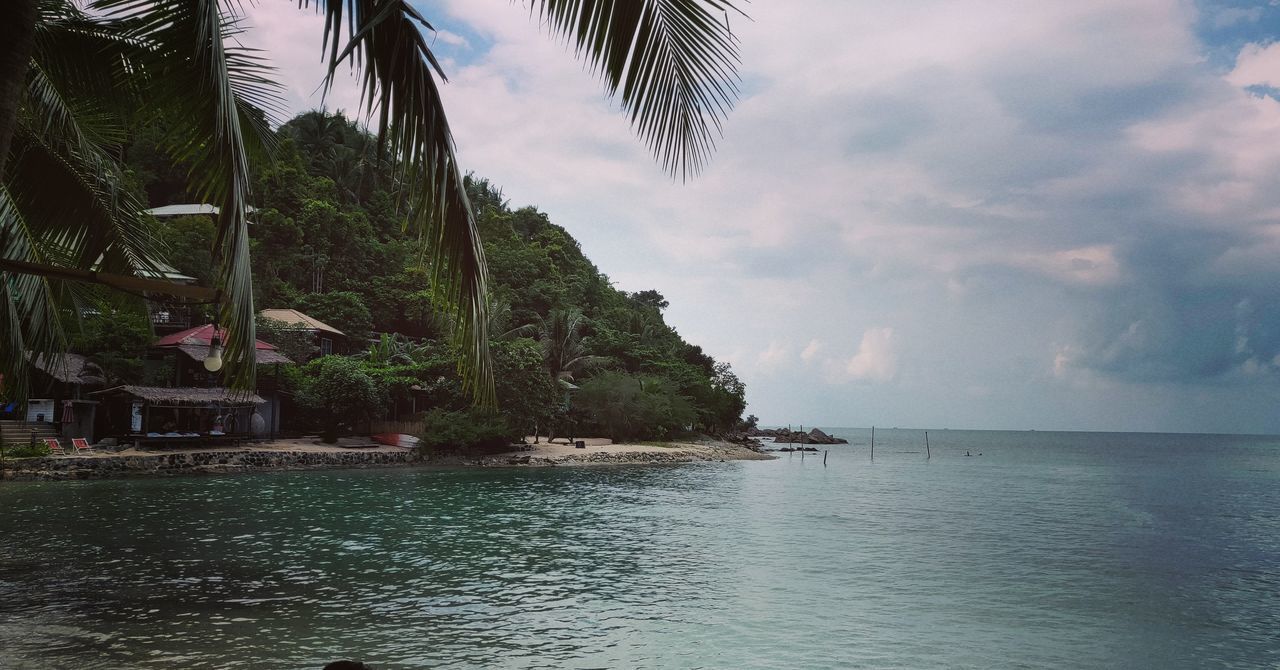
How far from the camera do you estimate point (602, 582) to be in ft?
42.6

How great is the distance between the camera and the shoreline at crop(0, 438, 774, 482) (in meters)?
24.7

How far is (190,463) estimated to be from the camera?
1105 inches

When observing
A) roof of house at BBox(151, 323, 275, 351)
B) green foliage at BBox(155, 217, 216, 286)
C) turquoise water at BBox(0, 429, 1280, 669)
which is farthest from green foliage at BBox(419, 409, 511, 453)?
green foliage at BBox(155, 217, 216, 286)

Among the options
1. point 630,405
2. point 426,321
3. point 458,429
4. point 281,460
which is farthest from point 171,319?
point 630,405

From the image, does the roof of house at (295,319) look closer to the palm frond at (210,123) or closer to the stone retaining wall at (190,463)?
the stone retaining wall at (190,463)

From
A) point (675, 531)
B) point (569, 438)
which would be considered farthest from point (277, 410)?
point (675, 531)

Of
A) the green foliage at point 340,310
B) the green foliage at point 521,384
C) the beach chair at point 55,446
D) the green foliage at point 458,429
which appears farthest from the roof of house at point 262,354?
the green foliage at point 340,310

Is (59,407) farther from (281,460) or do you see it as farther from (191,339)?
(281,460)

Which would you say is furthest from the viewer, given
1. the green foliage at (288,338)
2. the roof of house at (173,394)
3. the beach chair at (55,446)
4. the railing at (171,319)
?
the green foliage at (288,338)

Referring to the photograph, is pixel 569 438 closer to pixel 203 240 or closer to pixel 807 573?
pixel 203 240

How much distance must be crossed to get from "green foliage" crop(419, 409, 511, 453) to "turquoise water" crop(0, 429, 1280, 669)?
7272mm

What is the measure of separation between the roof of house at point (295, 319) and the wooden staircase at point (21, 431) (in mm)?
9379

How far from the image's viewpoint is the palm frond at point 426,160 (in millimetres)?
3195

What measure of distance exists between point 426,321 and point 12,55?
4340 centimetres
